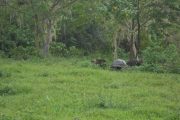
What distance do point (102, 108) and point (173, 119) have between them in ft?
8.54

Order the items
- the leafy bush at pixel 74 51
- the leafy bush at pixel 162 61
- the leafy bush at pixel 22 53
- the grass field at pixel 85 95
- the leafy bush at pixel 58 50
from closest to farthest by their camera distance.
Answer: the grass field at pixel 85 95
the leafy bush at pixel 162 61
the leafy bush at pixel 22 53
the leafy bush at pixel 58 50
the leafy bush at pixel 74 51

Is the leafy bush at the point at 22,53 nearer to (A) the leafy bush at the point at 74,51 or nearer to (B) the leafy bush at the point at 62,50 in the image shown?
(B) the leafy bush at the point at 62,50

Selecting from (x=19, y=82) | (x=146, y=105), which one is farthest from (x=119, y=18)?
(x=146, y=105)

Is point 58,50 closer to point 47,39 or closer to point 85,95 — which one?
point 47,39

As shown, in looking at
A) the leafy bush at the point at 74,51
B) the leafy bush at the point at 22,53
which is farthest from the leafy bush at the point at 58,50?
the leafy bush at the point at 22,53

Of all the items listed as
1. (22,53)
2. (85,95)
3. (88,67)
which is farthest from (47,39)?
(85,95)

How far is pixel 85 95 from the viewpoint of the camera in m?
17.8

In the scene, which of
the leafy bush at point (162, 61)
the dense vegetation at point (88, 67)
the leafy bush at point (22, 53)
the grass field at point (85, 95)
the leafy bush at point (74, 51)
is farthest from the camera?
the leafy bush at point (74, 51)

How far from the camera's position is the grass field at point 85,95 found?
14.5 meters

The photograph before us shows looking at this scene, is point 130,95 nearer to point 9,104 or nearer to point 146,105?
point 146,105

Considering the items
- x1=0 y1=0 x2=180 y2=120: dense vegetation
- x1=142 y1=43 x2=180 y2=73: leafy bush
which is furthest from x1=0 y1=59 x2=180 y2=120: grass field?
x1=142 y1=43 x2=180 y2=73: leafy bush

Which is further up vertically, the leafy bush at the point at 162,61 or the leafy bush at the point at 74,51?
the leafy bush at the point at 162,61

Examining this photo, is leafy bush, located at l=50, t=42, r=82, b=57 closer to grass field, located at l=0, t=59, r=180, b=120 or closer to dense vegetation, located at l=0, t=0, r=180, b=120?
dense vegetation, located at l=0, t=0, r=180, b=120

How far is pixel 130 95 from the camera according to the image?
59.6 feet
